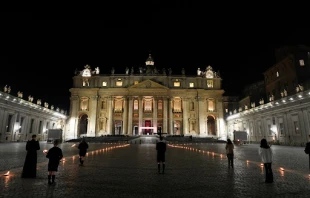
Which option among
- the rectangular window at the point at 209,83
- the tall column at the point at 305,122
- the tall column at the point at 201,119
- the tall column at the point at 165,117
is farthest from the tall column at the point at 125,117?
the tall column at the point at 305,122

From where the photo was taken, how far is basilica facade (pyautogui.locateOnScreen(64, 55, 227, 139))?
59.7m

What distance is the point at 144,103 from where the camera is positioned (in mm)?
61969

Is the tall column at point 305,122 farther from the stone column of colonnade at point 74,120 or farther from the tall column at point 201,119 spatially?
the stone column of colonnade at point 74,120

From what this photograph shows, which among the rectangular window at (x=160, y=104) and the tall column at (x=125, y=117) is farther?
the rectangular window at (x=160, y=104)

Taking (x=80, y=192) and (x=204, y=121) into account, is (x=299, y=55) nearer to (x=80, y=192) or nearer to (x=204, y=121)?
(x=204, y=121)

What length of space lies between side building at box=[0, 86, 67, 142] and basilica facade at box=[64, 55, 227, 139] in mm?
10129

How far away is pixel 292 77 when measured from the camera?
39.9m

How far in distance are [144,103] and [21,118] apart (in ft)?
103

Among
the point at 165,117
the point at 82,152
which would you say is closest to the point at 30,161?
the point at 82,152

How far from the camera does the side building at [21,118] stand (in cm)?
3466

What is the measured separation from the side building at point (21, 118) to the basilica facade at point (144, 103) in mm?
10129

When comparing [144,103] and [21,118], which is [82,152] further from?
[144,103]

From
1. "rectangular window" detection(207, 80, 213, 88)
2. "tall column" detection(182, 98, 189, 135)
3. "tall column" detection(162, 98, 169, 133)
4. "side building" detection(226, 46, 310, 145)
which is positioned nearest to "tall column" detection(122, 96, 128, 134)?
"tall column" detection(162, 98, 169, 133)

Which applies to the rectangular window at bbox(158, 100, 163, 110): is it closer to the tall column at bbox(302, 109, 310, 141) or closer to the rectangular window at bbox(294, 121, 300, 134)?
the rectangular window at bbox(294, 121, 300, 134)
